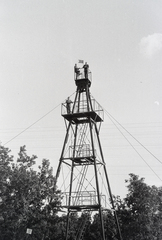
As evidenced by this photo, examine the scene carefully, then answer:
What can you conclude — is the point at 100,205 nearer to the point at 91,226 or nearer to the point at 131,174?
the point at 131,174

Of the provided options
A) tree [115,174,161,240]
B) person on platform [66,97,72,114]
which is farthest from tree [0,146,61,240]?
tree [115,174,161,240]

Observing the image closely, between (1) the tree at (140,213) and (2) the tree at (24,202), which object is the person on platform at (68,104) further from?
(1) the tree at (140,213)

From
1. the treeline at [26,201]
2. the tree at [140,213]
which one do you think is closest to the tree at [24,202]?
the treeline at [26,201]

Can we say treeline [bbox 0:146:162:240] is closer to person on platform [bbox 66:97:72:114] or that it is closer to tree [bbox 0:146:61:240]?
tree [bbox 0:146:61:240]

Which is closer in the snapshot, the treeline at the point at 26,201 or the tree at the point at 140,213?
the treeline at the point at 26,201

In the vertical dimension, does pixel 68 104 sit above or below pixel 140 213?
above

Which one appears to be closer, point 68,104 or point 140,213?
point 68,104

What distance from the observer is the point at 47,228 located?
25.6 metres

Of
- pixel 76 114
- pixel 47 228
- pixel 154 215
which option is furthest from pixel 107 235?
pixel 76 114

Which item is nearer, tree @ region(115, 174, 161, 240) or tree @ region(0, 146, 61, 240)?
tree @ region(0, 146, 61, 240)

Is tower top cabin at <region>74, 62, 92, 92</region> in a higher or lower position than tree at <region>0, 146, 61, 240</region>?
higher

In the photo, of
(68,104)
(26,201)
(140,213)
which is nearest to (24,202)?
(26,201)

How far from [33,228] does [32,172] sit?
4.37m

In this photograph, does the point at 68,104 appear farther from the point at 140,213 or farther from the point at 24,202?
the point at 140,213
